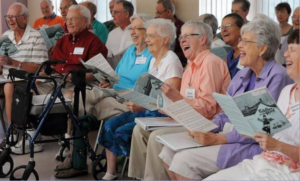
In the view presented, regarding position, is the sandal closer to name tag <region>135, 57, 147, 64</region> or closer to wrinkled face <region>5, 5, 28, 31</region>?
name tag <region>135, 57, 147, 64</region>

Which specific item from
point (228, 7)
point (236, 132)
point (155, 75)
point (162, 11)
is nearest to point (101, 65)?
point (155, 75)

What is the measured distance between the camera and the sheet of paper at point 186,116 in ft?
9.09

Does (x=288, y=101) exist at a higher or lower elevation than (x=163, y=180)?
higher

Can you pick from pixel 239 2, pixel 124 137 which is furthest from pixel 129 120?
pixel 239 2

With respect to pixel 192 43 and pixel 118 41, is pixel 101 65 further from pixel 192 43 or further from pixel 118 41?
pixel 118 41

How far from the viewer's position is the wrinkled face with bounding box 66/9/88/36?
506 centimetres

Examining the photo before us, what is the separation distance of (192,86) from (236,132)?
69 centimetres

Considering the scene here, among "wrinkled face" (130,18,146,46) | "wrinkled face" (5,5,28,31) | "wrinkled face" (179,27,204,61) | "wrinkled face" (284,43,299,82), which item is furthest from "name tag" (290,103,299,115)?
"wrinkled face" (5,5,28,31)

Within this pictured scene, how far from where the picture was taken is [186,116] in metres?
2.79

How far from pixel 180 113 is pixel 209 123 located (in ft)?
0.68

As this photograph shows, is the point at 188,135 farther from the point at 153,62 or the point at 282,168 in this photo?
the point at 153,62

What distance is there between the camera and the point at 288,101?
2.44 metres

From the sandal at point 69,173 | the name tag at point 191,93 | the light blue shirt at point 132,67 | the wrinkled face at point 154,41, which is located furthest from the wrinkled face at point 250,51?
the sandal at point 69,173

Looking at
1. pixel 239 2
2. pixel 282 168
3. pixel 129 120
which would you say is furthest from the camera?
pixel 239 2
